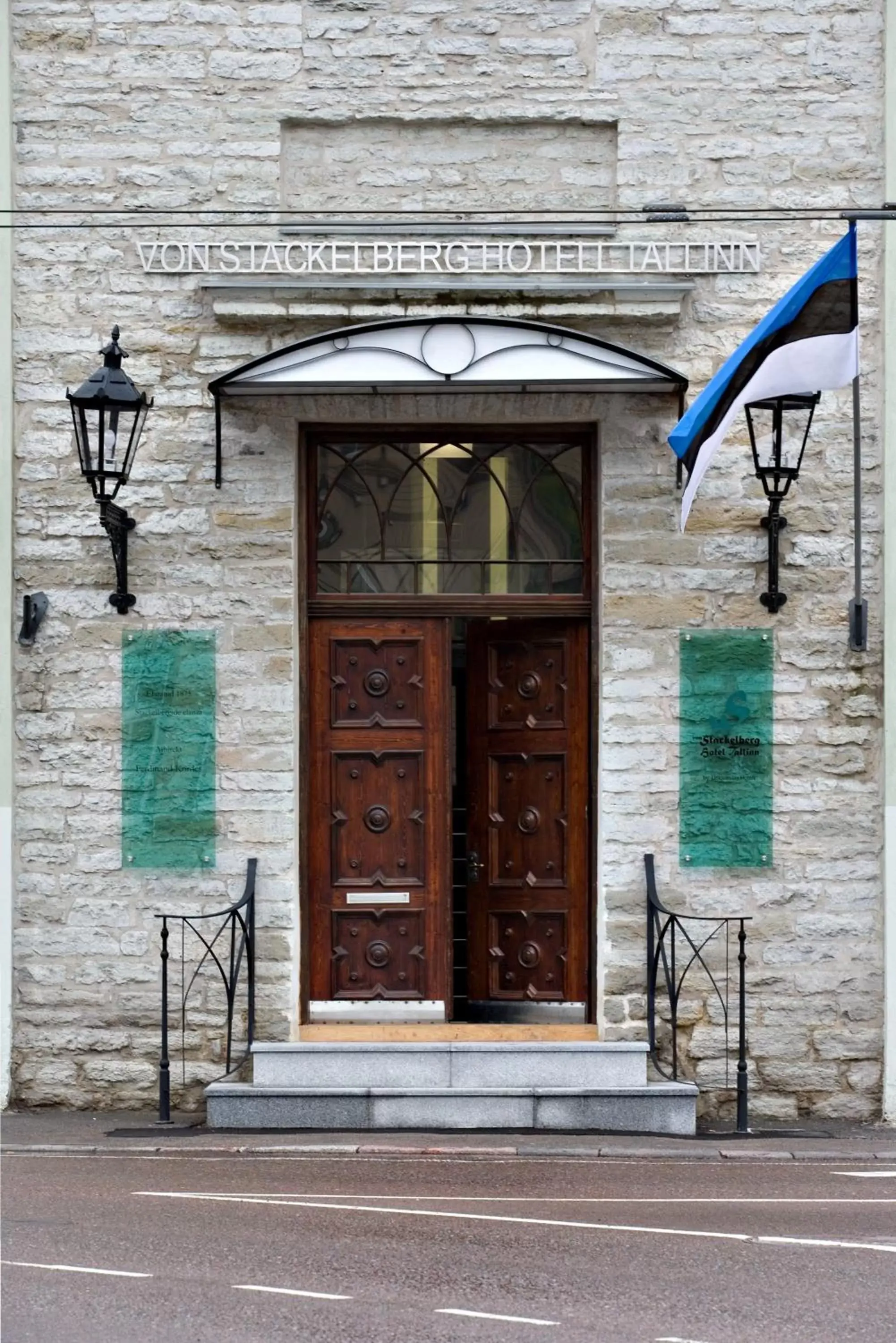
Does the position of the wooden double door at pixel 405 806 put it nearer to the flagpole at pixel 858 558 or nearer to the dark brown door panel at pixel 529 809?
the dark brown door panel at pixel 529 809

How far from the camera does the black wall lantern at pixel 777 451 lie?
30.2ft

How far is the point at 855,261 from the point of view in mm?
8484

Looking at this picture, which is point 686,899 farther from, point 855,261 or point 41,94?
point 41,94

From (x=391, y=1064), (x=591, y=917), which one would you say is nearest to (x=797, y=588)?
(x=591, y=917)

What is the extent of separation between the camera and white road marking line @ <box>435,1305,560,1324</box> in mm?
5430

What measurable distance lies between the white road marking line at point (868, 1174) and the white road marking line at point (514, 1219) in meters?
1.46

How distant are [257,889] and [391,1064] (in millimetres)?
1281

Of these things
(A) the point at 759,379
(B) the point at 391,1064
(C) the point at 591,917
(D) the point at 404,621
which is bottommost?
(B) the point at 391,1064

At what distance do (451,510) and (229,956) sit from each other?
2.86 m

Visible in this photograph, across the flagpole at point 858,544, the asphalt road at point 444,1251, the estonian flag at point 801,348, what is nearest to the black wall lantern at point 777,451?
the flagpole at point 858,544

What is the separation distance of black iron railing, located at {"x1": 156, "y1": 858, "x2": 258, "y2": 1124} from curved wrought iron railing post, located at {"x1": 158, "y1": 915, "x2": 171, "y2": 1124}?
0.02 meters

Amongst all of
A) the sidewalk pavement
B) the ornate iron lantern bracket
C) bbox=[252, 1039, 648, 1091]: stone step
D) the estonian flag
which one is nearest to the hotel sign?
the estonian flag

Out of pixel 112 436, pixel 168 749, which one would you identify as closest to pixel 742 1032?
pixel 168 749

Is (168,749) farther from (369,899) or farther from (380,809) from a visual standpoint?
(369,899)
